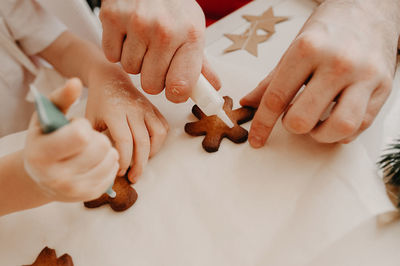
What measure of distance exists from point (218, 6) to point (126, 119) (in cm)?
68

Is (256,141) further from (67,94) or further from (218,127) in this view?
(67,94)

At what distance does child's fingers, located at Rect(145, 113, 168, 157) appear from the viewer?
61cm

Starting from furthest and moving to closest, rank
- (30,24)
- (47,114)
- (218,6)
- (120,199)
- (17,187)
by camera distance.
Answer: (218,6), (30,24), (120,199), (17,187), (47,114)

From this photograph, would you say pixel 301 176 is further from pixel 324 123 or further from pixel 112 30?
pixel 112 30

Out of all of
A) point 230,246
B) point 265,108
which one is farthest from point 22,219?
point 265,108

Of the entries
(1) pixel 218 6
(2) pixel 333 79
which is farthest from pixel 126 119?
(1) pixel 218 6

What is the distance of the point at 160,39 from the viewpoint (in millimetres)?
530

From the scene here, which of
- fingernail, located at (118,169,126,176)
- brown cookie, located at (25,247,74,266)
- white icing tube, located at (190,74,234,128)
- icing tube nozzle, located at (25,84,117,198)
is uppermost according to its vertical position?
icing tube nozzle, located at (25,84,117,198)

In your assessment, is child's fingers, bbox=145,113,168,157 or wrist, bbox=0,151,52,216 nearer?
wrist, bbox=0,151,52,216

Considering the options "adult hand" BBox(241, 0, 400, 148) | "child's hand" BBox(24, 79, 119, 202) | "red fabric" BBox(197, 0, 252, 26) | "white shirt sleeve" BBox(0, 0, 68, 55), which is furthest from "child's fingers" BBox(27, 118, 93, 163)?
"red fabric" BBox(197, 0, 252, 26)

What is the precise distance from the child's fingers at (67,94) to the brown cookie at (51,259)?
28 cm

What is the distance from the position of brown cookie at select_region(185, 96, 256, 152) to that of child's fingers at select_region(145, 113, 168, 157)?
0.05 meters

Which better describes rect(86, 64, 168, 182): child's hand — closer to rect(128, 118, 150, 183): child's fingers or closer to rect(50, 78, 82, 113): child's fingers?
rect(128, 118, 150, 183): child's fingers

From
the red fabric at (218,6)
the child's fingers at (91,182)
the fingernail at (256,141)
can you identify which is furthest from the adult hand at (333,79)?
the red fabric at (218,6)
